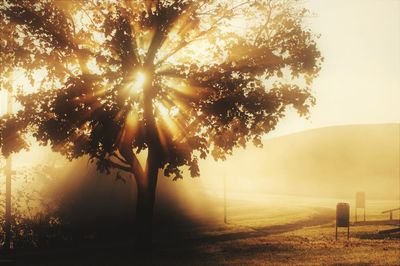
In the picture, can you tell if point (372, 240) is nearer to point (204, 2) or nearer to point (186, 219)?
point (204, 2)

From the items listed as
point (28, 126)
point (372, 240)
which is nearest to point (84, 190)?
point (28, 126)

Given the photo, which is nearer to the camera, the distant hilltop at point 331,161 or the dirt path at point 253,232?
the dirt path at point 253,232

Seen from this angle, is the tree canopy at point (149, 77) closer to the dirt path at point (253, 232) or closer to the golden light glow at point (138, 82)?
the golden light glow at point (138, 82)

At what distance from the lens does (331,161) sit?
161125mm

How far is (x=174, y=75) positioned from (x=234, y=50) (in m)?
3.01

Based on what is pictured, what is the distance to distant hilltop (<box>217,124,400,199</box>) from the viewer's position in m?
132

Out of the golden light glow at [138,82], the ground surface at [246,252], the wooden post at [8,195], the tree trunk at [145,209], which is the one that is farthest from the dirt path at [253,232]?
the golden light glow at [138,82]

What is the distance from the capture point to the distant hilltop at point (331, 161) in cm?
13188

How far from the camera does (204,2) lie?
21828 mm

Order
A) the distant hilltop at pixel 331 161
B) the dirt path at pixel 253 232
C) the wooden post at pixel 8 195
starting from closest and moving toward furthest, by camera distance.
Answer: the wooden post at pixel 8 195 < the dirt path at pixel 253 232 < the distant hilltop at pixel 331 161

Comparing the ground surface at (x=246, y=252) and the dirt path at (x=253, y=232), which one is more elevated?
the ground surface at (x=246, y=252)

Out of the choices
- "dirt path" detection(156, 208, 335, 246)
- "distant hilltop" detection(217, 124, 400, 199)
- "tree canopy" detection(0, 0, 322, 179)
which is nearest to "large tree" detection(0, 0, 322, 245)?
"tree canopy" detection(0, 0, 322, 179)

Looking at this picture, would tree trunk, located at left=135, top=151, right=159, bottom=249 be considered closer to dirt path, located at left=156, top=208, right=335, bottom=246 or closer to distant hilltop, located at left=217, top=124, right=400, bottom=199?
dirt path, located at left=156, top=208, right=335, bottom=246

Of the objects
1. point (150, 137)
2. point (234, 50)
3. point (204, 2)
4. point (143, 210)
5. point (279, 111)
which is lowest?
point (143, 210)
